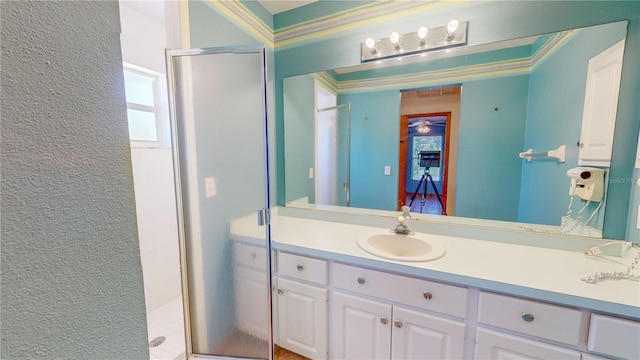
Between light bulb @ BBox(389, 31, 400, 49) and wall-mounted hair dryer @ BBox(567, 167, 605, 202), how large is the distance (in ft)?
3.95

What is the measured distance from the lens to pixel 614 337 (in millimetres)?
857

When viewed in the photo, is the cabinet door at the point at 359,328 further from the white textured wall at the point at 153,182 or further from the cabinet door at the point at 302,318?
the white textured wall at the point at 153,182

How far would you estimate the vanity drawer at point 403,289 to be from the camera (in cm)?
107

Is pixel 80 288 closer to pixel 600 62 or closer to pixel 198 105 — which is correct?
pixel 198 105

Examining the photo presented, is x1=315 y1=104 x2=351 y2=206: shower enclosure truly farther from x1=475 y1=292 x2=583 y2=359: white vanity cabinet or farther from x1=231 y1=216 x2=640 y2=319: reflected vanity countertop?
x1=475 y1=292 x2=583 y2=359: white vanity cabinet

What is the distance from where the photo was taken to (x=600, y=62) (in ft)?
3.92

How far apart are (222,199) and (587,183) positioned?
1965mm

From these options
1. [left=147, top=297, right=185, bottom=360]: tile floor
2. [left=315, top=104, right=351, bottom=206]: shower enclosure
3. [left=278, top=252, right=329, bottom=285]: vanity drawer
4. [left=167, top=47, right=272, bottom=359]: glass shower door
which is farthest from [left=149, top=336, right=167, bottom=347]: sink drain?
[left=315, top=104, right=351, bottom=206]: shower enclosure

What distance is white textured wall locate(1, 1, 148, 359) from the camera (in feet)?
0.87

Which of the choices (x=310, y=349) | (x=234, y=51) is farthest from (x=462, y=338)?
(x=234, y=51)

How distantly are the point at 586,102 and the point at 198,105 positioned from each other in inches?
80.5

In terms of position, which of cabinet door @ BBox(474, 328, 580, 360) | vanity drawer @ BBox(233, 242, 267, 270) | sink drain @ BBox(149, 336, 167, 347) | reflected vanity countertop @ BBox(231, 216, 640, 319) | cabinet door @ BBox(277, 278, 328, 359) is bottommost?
sink drain @ BBox(149, 336, 167, 347)

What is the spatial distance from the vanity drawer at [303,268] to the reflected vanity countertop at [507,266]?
5 centimetres

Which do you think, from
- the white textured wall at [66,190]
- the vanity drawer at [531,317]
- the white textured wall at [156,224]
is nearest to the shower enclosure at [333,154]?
the vanity drawer at [531,317]
